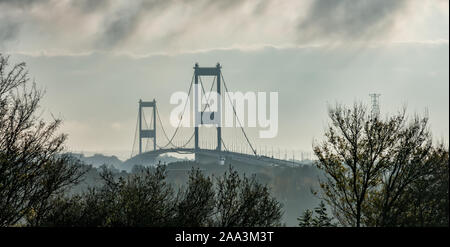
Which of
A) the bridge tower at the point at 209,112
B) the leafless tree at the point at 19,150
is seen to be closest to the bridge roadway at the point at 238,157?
the bridge tower at the point at 209,112

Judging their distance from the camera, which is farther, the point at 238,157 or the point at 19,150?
the point at 238,157

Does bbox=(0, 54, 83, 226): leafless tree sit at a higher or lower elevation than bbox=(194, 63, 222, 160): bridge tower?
lower

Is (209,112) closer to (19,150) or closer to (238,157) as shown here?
(238,157)

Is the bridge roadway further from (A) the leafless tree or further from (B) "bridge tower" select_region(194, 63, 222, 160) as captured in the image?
(A) the leafless tree

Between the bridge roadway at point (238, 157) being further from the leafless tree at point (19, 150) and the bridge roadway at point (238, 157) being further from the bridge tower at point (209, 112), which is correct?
the leafless tree at point (19, 150)

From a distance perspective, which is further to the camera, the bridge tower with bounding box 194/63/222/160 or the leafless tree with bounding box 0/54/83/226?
the bridge tower with bounding box 194/63/222/160

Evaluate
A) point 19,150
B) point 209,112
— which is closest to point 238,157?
point 209,112

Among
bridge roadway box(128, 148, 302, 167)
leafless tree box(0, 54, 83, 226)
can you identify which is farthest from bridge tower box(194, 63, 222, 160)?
leafless tree box(0, 54, 83, 226)

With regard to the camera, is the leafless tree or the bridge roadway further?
the bridge roadway
